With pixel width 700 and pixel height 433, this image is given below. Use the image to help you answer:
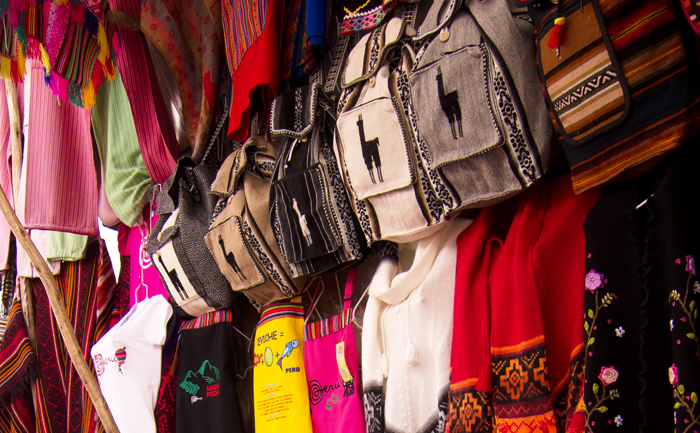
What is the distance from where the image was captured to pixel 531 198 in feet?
3.25

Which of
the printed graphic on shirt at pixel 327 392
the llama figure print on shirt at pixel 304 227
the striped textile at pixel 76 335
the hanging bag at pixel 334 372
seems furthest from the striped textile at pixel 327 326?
the striped textile at pixel 76 335

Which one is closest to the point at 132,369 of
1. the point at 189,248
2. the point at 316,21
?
the point at 189,248

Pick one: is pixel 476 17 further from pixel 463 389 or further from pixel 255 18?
pixel 255 18

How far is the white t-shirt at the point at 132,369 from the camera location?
1.64 m

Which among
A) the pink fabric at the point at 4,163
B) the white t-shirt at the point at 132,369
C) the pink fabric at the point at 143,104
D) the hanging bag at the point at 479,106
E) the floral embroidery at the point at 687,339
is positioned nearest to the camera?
the floral embroidery at the point at 687,339

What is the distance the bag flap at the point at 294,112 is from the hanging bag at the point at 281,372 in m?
0.50

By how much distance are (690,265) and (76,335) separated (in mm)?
2187

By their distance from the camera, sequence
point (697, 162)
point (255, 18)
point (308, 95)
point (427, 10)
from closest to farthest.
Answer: point (697, 162)
point (427, 10)
point (308, 95)
point (255, 18)

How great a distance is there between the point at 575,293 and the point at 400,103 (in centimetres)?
53

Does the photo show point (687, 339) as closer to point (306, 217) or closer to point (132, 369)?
point (306, 217)

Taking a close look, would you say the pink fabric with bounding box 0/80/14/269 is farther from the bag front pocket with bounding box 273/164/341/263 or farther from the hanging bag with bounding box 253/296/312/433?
the bag front pocket with bounding box 273/164/341/263

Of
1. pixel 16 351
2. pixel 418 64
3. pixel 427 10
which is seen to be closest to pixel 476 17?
pixel 418 64

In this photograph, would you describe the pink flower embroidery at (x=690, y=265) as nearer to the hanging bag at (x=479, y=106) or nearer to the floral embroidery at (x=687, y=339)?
the floral embroidery at (x=687, y=339)

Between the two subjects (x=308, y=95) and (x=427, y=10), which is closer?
(x=427, y=10)
